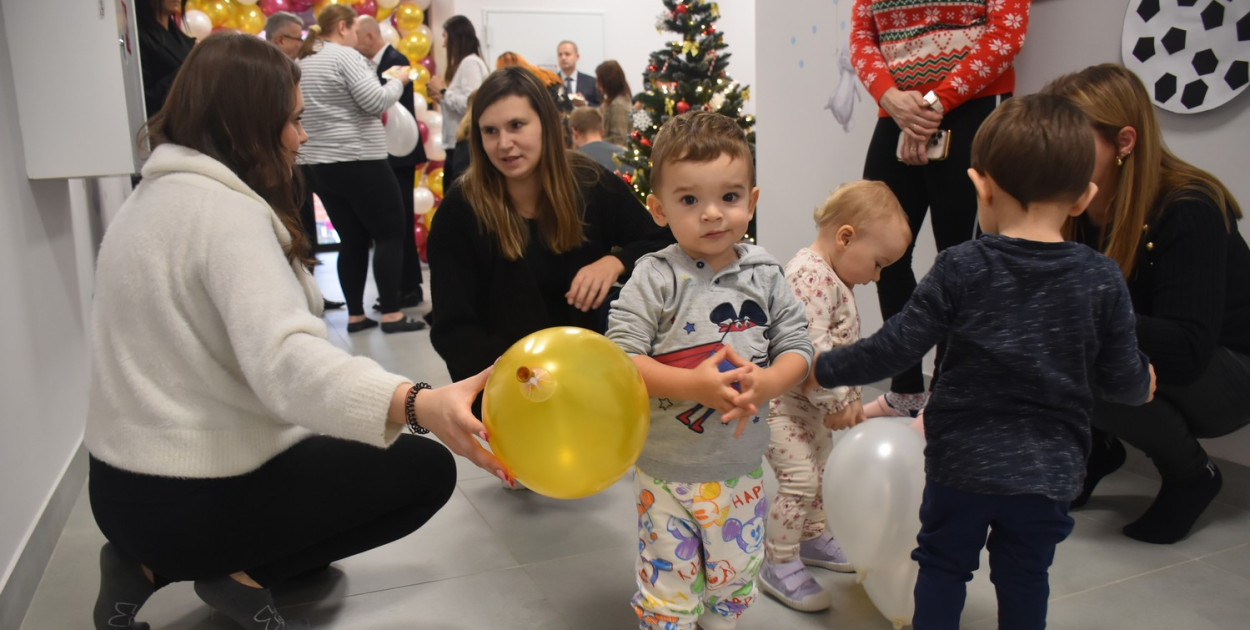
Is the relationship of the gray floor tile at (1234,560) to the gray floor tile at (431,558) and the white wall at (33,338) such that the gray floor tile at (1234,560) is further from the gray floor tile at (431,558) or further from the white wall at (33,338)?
the white wall at (33,338)

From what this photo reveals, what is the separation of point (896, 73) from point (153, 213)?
198 cm

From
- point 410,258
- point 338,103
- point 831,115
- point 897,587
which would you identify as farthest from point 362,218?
point 897,587

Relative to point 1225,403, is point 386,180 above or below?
above

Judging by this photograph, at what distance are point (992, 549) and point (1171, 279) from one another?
784 mm

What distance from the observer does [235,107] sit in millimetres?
1523

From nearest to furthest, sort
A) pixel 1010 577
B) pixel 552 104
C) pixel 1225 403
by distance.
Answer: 1. pixel 1010 577
2. pixel 1225 403
3. pixel 552 104

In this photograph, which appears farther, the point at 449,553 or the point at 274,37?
the point at 274,37

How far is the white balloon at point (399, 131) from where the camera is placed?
473 centimetres

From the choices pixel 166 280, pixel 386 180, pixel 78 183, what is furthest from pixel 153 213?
pixel 386 180

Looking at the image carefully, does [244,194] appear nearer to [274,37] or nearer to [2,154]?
[2,154]

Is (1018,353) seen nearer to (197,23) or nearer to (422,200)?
(422,200)

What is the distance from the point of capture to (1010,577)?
1.39 m

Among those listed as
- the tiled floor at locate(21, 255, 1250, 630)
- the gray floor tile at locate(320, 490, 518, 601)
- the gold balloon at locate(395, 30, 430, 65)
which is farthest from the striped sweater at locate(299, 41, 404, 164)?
the gold balloon at locate(395, 30, 430, 65)

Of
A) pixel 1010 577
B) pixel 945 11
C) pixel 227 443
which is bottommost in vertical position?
pixel 1010 577
